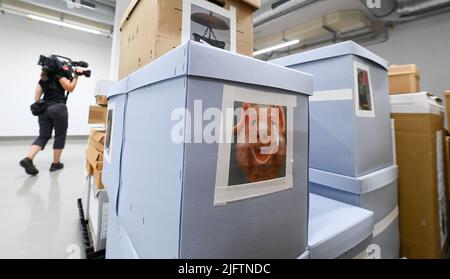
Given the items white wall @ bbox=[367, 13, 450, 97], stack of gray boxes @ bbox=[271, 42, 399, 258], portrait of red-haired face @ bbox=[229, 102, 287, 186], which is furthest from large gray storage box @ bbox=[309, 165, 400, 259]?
white wall @ bbox=[367, 13, 450, 97]

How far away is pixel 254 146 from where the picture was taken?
1.36 feet

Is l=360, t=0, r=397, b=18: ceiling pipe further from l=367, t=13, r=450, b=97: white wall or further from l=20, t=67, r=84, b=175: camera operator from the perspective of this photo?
l=20, t=67, r=84, b=175: camera operator

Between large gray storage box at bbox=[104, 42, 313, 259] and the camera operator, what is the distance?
7.58 ft

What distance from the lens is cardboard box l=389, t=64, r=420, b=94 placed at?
122cm

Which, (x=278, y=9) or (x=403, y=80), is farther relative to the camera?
(x=278, y=9)

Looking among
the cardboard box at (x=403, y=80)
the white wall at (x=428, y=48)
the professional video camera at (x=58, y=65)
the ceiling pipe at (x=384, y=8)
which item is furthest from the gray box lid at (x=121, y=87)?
the white wall at (x=428, y=48)

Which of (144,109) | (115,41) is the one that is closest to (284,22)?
(115,41)

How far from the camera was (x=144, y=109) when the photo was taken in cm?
50

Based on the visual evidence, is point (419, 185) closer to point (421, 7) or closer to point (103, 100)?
point (103, 100)

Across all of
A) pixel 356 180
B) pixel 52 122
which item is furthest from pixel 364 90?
pixel 52 122

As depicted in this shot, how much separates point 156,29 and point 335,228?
2.42ft

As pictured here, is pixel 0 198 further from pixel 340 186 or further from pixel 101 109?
pixel 340 186

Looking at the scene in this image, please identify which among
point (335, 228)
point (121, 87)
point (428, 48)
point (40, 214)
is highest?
point (428, 48)

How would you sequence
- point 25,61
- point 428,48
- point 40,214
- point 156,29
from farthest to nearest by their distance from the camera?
point 25,61
point 428,48
point 40,214
point 156,29
